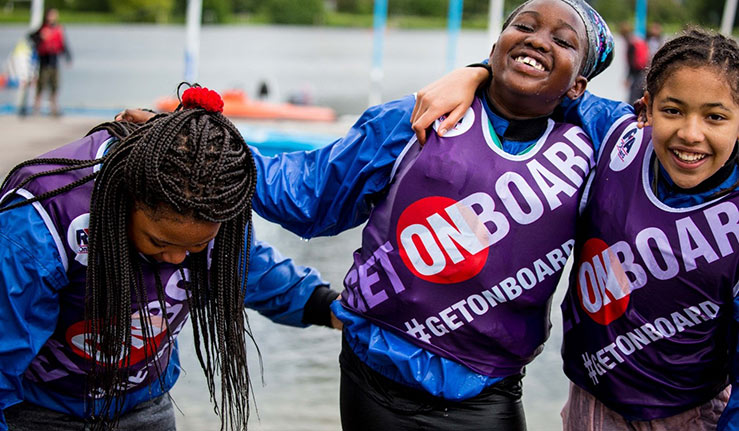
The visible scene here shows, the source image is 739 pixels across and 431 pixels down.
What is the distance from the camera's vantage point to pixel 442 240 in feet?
7.30

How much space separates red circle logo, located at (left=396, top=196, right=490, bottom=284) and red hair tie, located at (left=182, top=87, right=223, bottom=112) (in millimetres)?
576

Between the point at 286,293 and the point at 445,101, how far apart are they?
2.77ft

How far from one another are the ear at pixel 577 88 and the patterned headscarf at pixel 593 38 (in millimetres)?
23

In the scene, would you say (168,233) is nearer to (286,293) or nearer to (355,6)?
(286,293)

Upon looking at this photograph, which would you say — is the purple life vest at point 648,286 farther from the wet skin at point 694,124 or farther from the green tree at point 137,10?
the green tree at point 137,10

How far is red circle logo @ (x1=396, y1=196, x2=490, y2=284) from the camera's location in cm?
221

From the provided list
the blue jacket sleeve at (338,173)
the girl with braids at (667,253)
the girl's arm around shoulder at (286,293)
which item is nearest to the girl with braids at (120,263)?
the blue jacket sleeve at (338,173)

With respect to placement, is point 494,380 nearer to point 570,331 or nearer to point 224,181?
point 570,331

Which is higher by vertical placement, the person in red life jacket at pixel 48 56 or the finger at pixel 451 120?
the finger at pixel 451 120

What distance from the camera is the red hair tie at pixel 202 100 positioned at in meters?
2.04

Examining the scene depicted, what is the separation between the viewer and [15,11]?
54.9 m

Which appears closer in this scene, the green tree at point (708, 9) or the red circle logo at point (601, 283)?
the red circle logo at point (601, 283)

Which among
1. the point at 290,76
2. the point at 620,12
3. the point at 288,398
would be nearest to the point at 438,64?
the point at 290,76

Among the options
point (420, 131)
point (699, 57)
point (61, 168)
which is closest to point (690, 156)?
point (699, 57)
